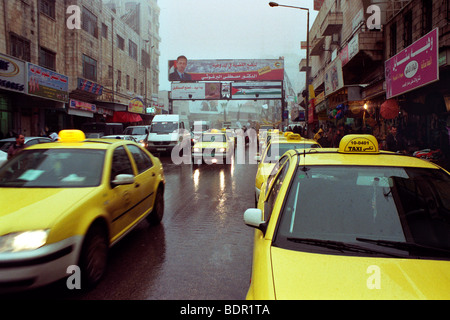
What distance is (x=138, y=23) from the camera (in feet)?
144

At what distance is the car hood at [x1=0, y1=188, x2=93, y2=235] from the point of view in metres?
3.08

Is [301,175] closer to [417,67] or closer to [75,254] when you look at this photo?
[75,254]

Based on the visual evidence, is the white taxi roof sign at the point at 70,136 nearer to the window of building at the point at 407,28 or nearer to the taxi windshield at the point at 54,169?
the taxi windshield at the point at 54,169

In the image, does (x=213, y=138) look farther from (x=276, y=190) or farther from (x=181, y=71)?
(x=181, y=71)

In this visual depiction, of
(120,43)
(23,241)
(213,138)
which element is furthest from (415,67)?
(120,43)

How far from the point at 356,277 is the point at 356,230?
21.4 inches

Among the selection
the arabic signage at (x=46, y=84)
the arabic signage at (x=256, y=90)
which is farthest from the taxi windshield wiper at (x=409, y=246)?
the arabic signage at (x=256, y=90)

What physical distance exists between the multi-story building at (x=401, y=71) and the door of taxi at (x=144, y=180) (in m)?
6.75

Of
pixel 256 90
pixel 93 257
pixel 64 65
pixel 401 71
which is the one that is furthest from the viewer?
pixel 256 90

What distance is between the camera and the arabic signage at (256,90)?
1807 inches

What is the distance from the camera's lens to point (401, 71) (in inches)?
406

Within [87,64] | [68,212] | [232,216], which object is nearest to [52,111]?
[87,64]
